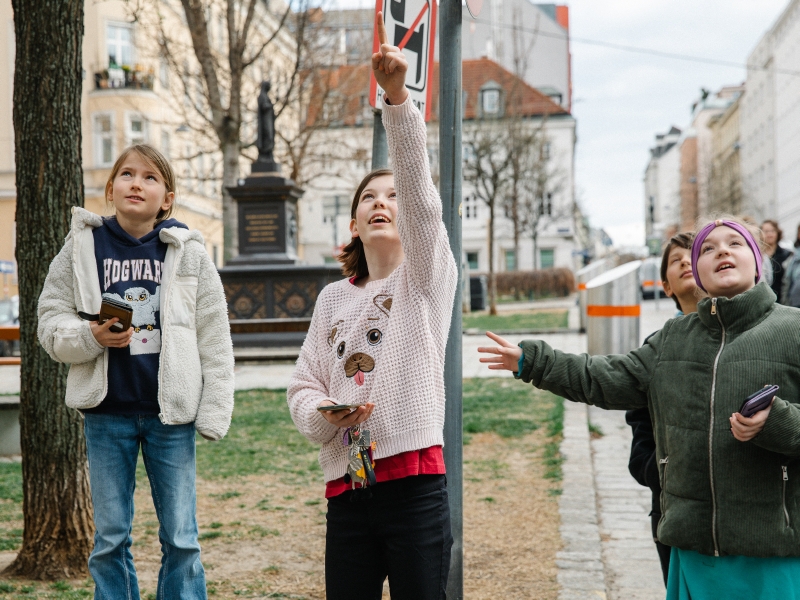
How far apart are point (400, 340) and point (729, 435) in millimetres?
914

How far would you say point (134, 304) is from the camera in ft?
10.6

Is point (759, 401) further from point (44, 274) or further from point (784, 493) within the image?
point (44, 274)

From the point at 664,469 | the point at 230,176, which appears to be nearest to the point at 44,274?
the point at 664,469

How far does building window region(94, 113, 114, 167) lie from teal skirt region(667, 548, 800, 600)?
119 feet

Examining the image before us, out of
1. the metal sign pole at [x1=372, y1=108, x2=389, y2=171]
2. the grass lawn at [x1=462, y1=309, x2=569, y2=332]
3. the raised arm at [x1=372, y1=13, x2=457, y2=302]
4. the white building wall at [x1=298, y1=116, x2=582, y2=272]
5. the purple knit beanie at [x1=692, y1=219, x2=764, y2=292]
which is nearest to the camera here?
the raised arm at [x1=372, y1=13, x2=457, y2=302]

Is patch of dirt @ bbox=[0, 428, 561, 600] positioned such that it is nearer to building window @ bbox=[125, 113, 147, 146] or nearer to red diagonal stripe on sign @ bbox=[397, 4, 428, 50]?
red diagonal stripe on sign @ bbox=[397, 4, 428, 50]

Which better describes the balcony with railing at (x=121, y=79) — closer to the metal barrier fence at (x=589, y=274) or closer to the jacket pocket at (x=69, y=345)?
the metal barrier fence at (x=589, y=274)

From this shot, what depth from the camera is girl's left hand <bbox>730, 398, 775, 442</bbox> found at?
7.89 ft

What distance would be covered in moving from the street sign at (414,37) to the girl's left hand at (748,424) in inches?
84.6

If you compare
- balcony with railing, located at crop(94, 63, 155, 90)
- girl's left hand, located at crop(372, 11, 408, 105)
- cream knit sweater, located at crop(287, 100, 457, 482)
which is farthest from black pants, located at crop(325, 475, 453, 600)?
balcony with railing, located at crop(94, 63, 155, 90)

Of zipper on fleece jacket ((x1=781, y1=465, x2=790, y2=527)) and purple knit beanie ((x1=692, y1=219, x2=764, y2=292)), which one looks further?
purple knit beanie ((x1=692, y1=219, x2=764, y2=292))

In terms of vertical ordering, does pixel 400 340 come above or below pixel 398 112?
below

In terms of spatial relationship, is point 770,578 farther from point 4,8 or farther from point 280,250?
point 4,8

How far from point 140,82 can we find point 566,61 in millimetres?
40898
